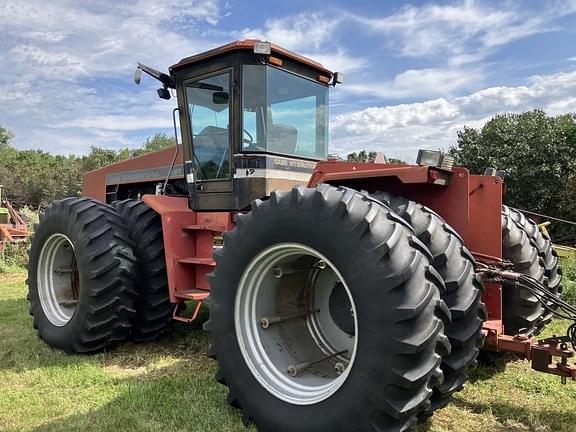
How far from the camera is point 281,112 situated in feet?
15.4

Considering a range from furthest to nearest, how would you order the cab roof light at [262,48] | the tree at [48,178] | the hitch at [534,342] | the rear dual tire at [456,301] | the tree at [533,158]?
the tree at [48,178] < the tree at [533,158] < the cab roof light at [262,48] < the hitch at [534,342] < the rear dual tire at [456,301]

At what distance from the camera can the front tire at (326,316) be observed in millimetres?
2475

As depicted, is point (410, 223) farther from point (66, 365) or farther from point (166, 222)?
point (66, 365)

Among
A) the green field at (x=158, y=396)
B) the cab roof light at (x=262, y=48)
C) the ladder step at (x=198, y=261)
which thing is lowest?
the green field at (x=158, y=396)

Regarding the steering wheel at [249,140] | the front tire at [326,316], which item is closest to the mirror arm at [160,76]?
the steering wheel at [249,140]

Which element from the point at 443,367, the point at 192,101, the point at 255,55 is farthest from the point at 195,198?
the point at 443,367

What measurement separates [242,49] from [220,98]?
50cm

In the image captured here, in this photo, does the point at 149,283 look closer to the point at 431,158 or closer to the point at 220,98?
the point at 220,98

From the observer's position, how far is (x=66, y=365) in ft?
14.5

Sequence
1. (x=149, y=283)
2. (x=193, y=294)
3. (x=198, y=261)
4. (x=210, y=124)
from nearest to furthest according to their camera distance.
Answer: (x=193, y=294) < (x=198, y=261) < (x=149, y=283) < (x=210, y=124)

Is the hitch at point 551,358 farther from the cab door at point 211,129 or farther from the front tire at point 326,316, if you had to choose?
the cab door at point 211,129

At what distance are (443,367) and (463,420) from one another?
2.23 feet

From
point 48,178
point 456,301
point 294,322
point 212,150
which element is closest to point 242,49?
point 212,150

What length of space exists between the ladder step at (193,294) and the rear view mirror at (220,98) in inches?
68.1
